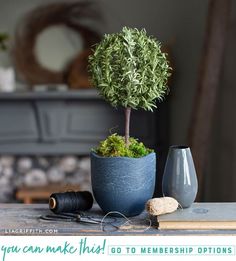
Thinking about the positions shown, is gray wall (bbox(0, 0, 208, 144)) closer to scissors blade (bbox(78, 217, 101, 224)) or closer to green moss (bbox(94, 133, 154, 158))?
green moss (bbox(94, 133, 154, 158))

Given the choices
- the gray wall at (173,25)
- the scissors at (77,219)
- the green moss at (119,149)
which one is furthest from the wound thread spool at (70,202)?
the gray wall at (173,25)

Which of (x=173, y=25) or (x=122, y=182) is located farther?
(x=173, y=25)

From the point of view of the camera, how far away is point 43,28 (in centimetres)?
392

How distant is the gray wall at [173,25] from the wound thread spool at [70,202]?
8.18 feet

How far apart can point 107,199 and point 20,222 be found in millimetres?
236

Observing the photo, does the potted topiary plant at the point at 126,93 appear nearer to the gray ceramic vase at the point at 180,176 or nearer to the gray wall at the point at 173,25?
the gray ceramic vase at the point at 180,176

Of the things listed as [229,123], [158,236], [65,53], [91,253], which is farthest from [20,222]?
[65,53]

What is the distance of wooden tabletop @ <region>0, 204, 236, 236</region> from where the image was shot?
1.33 m

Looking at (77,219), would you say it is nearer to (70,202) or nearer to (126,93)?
(70,202)

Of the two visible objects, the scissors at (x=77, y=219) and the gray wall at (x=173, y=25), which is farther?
the gray wall at (x=173, y=25)

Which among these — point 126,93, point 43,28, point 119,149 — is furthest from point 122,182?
point 43,28

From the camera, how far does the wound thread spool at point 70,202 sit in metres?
1.44

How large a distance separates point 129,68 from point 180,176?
32 cm

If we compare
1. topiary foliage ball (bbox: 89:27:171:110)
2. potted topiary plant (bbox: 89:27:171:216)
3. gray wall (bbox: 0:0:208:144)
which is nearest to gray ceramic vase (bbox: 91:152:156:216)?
potted topiary plant (bbox: 89:27:171:216)
